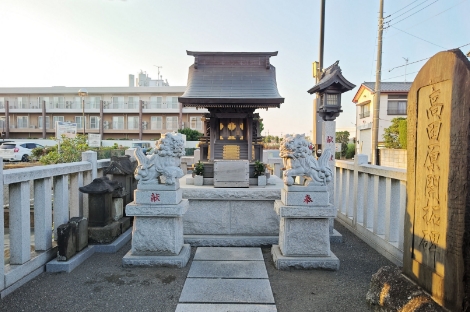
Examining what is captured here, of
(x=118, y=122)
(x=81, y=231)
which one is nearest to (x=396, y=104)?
(x=81, y=231)

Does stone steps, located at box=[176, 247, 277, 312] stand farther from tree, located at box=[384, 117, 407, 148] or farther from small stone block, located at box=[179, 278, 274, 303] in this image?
tree, located at box=[384, 117, 407, 148]

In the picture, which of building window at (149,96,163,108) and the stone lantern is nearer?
the stone lantern

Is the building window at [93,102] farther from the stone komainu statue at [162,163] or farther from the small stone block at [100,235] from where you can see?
the stone komainu statue at [162,163]

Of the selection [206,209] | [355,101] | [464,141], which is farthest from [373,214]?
[355,101]

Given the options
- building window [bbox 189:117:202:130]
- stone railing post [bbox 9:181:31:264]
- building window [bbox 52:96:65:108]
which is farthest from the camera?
building window [bbox 52:96:65:108]

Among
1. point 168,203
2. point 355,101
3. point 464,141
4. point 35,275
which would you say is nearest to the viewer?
point 464,141

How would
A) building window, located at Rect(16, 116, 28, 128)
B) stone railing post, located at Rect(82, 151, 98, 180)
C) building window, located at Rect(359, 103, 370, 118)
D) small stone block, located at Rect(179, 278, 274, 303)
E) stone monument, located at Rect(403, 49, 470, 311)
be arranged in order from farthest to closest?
building window, located at Rect(16, 116, 28, 128), building window, located at Rect(359, 103, 370, 118), stone railing post, located at Rect(82, 151, 98, 180), small stone block, located at Rect(179, 278, 274, 303), stone monument, located at Rect(403, 49, 470, 311)

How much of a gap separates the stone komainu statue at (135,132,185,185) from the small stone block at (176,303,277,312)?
182 cm

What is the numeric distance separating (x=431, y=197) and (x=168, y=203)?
3390 millimetres

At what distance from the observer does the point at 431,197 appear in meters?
2.43

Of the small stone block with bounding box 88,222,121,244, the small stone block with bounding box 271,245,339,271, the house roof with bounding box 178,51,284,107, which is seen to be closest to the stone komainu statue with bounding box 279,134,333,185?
the small stone block with bounding box 271,245,339,271

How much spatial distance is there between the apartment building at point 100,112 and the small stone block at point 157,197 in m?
30.3

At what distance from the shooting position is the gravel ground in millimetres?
3211

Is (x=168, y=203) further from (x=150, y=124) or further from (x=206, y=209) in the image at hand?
(x=150, y=124)
